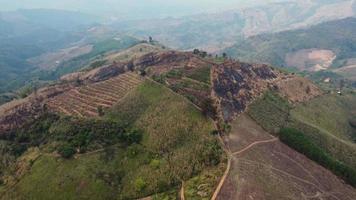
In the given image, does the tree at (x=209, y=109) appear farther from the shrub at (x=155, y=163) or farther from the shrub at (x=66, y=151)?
the shrub at (x=66, y=151)

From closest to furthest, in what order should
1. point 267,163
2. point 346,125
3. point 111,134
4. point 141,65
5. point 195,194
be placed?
point 195,194 < point 267,163 < point 111,134 < point 346,125 < point 141,65

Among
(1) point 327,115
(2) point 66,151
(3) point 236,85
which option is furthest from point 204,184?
(1) point 327,115

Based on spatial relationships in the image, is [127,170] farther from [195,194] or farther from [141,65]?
[141,65]

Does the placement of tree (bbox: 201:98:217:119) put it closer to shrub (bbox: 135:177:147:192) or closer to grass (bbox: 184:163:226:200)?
grass (bbox: 184:163:226:200)

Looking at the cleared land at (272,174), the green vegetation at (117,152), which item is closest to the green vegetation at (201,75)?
the green vegetation at (117,152)

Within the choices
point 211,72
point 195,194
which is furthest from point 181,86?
point 195,194

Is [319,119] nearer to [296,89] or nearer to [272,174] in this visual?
[296,89]
